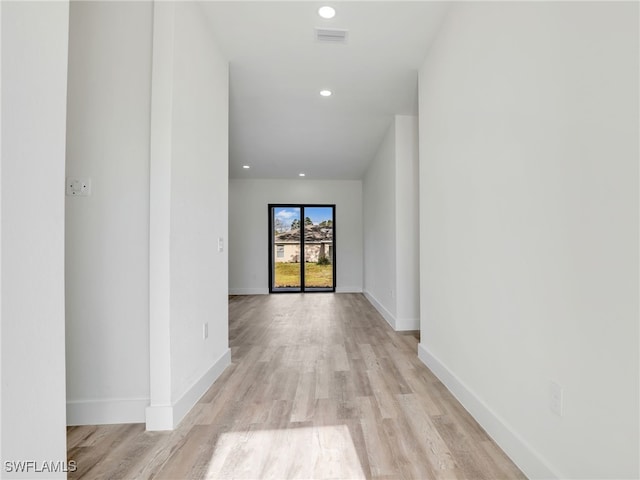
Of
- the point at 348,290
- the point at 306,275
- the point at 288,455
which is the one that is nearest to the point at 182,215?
the point at 288,455

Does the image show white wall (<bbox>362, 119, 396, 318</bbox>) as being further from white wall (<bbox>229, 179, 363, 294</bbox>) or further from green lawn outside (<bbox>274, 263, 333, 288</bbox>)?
green lawn outside (<bbox>274, 263, 333, 288</bbox>)

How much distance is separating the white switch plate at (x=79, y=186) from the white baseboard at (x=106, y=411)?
1.19 metres

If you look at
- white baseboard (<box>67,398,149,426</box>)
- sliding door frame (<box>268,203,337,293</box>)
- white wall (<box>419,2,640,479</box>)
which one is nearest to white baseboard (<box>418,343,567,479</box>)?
white wall (<box>419,2,640,479</box>)

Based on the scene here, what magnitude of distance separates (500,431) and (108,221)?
93.5 inches

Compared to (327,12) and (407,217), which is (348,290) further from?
(327,12)

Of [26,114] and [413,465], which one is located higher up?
[26,114]

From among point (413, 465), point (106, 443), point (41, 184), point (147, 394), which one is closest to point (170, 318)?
point (147, 394)

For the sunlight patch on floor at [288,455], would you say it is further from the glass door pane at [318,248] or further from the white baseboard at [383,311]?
the glass door pane at [318,248]

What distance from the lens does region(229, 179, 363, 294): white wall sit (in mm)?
6887

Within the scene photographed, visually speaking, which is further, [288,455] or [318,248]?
[318,248]

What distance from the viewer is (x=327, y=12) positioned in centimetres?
210

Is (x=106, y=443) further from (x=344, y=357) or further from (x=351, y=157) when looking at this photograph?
(x=351, y=157)

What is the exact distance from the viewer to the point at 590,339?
102cm

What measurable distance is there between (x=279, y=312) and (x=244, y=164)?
2.87m
